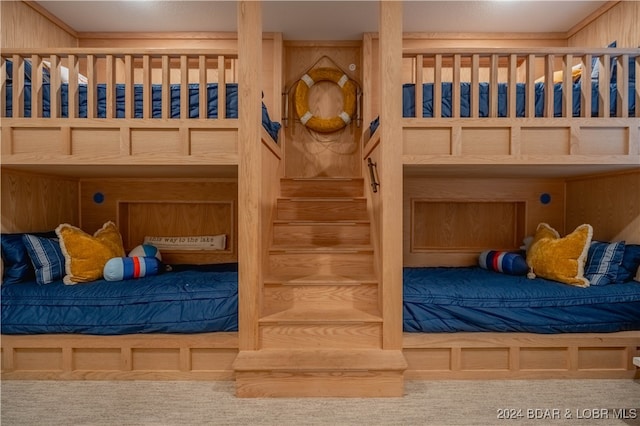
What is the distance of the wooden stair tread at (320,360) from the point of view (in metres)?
2.11

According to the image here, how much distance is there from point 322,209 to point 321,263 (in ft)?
2.26

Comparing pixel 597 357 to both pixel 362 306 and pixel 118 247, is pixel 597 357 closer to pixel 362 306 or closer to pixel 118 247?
pixel 362 306

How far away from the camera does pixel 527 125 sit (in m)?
2.29

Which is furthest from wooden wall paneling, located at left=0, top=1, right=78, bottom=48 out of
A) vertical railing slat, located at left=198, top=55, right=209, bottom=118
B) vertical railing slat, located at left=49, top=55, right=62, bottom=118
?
vertical railing slat, located at left=198, top=55, right=209, bottom=118

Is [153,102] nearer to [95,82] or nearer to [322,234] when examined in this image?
[95,82]

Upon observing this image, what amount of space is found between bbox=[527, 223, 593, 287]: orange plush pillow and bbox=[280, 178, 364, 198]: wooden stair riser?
1.49 metres

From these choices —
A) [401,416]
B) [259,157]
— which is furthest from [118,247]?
[401,416]

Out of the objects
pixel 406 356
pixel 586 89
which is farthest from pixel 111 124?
pixel 586 89

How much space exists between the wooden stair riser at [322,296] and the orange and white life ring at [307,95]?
5.95ft

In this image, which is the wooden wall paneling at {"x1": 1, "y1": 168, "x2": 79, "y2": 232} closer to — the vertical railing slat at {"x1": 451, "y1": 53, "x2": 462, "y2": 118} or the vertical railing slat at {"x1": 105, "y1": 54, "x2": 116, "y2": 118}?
the vertical railing slat at {"x1": 105, "y1": 54, "x2": 116, "y2": 118}

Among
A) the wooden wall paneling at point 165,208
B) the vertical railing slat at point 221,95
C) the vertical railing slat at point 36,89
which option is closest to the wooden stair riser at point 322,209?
the wooden wall paneling at point 165,208

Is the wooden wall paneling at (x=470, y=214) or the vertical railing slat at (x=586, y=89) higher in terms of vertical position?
the vertical railing slat at (x=586, y=89)

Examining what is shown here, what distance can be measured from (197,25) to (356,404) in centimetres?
321

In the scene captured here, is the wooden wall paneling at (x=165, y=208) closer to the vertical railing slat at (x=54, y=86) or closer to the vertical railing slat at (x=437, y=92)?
the vertical railing slat at (x=54, y=86)
